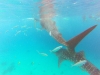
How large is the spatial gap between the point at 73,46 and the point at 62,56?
219 cm

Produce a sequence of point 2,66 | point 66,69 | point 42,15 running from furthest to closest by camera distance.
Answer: point 66,69 → point 2,66 → point 42,15

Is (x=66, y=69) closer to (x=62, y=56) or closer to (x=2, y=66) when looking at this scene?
(x=2, y=66)

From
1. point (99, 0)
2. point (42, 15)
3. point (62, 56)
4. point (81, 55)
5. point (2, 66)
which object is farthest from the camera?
point (2, 66)

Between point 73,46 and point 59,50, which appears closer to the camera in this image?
point 73,46

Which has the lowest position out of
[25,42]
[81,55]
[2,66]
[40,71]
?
[25,42]

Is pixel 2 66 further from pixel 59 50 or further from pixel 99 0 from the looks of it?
pixel 59 50

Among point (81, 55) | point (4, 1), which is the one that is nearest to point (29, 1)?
point (4, 1)

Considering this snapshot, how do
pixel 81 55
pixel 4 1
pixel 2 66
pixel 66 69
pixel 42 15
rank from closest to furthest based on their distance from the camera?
pixel 81 55, pixel 4 1, pixel 42 15, pixel 2 66, pixel 66 69

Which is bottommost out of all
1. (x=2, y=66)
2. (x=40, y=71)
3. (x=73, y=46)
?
(x=40, y=71)

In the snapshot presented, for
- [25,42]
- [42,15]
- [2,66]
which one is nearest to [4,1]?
[42,15]

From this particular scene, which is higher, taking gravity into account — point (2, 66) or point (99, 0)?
point (99, 0)

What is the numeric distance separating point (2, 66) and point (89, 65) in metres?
23.8

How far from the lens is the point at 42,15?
2411 cm

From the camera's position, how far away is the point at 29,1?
55.0 ft
